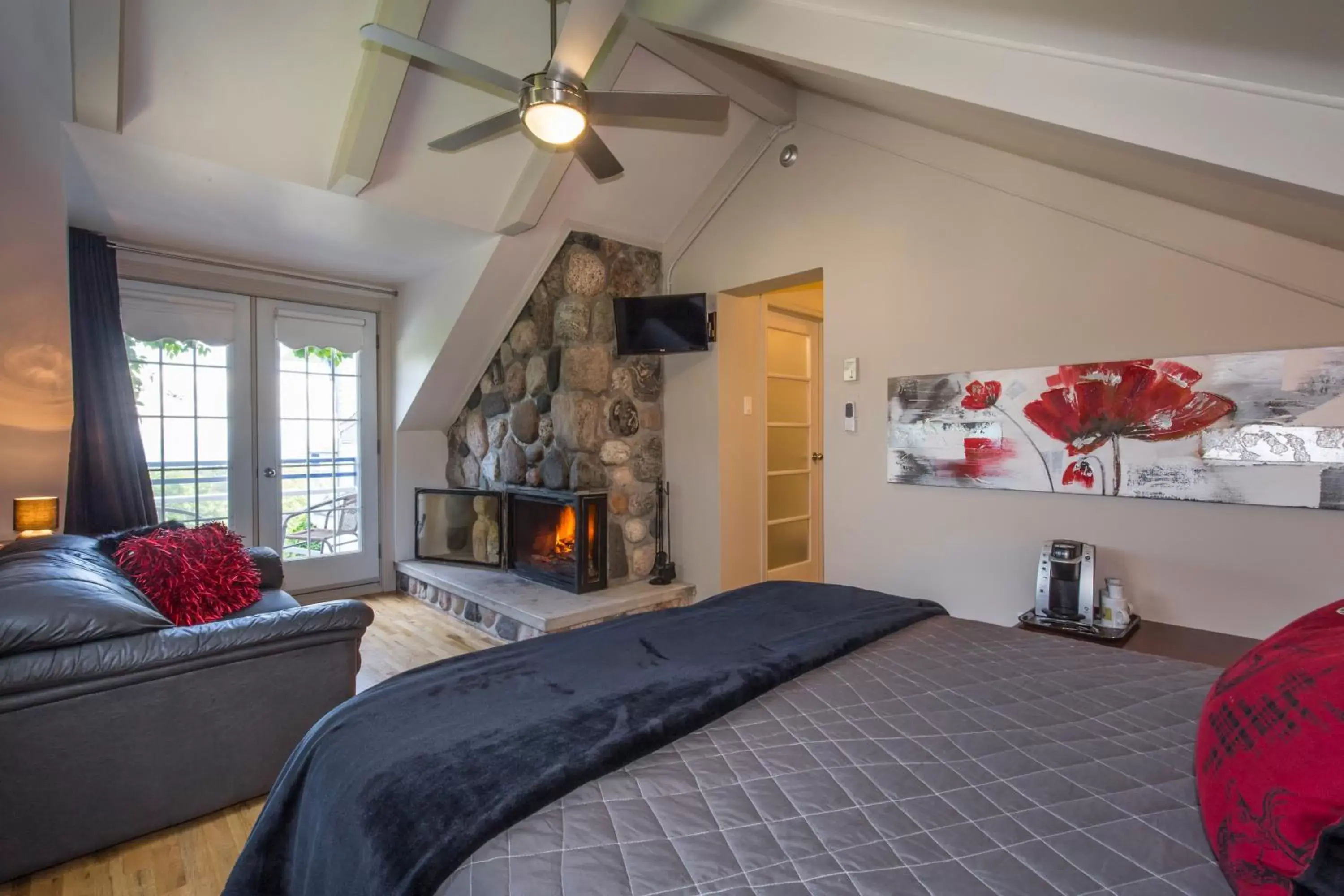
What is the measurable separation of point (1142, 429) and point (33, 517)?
4704 millimetres

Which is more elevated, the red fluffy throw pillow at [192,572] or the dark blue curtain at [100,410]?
the dark blue curtain at [100,410]

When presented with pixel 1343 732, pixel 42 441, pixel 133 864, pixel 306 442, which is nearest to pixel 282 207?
pixel 42 441

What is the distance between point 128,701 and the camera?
1842 mm

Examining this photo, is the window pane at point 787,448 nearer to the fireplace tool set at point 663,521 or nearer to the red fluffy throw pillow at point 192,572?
the fireplace tool set at point 663,521

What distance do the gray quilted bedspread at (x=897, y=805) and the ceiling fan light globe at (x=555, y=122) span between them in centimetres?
209

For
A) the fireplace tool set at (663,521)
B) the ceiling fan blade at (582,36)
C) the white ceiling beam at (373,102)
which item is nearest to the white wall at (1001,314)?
the fireplace tool set at (663,521)

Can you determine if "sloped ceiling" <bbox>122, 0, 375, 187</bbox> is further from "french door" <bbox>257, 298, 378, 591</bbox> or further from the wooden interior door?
the wooden interior door

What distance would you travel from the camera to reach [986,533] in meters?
2.78

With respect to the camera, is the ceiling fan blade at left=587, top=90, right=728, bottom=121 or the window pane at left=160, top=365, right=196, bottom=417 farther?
the window pane at left=160, top=365, right=196, bottom=417

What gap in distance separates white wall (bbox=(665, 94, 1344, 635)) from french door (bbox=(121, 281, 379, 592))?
279cm

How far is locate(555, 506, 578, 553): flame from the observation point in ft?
12.9

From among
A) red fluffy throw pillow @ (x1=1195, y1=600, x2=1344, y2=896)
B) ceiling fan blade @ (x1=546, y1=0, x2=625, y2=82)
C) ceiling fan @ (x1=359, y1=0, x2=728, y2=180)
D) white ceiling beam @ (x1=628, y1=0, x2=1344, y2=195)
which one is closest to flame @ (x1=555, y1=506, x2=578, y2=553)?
ceiling fan @ (x1=359, y1=0, x2=728, y2=180)

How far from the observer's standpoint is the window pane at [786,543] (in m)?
4.35

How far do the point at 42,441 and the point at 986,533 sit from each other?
4.37 m
